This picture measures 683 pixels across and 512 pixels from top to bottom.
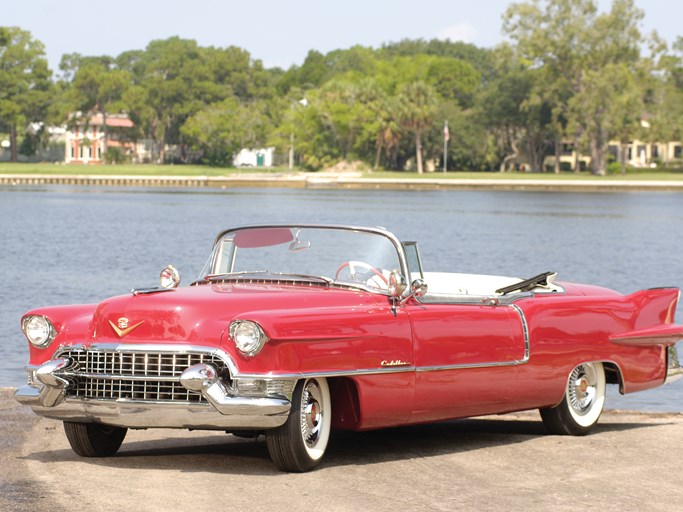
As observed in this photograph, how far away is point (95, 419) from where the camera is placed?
27.9 ft

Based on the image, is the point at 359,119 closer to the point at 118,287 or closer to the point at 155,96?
the point at 155,96

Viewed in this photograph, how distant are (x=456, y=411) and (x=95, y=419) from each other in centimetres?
246

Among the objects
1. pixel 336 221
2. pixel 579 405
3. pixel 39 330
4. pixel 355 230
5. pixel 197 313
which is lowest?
pixel 336 221

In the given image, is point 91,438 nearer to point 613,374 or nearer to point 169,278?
point 169,278

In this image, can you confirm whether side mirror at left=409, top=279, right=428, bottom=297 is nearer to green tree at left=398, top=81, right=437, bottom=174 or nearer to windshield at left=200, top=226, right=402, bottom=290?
windshield at left=200, top=226, right=402, bottom=290

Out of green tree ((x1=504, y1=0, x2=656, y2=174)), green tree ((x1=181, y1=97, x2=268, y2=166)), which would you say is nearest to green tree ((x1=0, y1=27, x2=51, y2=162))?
green tree ((x1=181, y1=97, x2=268, y2=166))

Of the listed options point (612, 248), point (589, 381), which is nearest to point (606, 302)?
point (589, 381)

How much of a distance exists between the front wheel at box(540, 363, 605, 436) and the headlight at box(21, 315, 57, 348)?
3712 mm

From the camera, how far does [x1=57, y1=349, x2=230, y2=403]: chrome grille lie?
326 inches

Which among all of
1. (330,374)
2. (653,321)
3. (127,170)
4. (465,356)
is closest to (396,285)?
(465,356)

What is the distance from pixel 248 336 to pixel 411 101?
458ft

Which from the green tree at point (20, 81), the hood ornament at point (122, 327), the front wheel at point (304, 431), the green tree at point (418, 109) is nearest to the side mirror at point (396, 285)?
the front wheel at point (304, 431)

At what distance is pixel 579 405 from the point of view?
10.7m

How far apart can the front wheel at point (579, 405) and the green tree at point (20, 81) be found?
165660 millimetres
